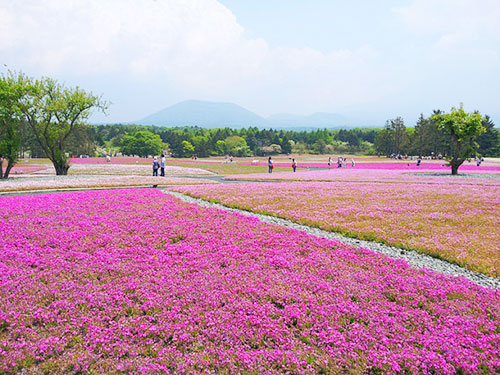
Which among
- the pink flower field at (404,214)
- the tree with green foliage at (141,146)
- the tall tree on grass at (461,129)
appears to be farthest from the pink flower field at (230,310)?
the tree with green foliage at (141,146)

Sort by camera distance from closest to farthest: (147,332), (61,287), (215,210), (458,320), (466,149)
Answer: (147,332), (458,320), (61,287), (215,210), (466,149)

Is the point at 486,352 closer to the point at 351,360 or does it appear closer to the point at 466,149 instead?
the point at 351,360

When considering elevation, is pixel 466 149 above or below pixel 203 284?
above

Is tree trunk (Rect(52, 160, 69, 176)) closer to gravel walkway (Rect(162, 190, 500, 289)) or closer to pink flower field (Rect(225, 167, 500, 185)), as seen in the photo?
pink flower field (Rect(225, 167, 500, 185))

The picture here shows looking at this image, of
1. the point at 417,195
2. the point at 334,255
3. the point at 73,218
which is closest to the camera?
the point at 334,255

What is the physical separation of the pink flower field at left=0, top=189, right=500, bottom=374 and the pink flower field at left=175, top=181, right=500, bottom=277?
9.01ft

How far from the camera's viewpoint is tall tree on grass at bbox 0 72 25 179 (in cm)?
4041

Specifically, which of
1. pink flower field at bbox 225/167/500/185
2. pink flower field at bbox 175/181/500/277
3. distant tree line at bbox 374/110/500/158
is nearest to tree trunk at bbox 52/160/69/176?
pink flower field at bbox 225/167/500/185

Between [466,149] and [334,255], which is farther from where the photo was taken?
[466,149]

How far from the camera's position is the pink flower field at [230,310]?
582cm

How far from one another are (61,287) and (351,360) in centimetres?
735

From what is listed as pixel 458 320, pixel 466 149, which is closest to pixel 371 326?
pixel 458 320

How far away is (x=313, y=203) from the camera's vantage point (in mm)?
22219

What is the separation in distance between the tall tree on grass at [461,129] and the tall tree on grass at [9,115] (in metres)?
55.6
